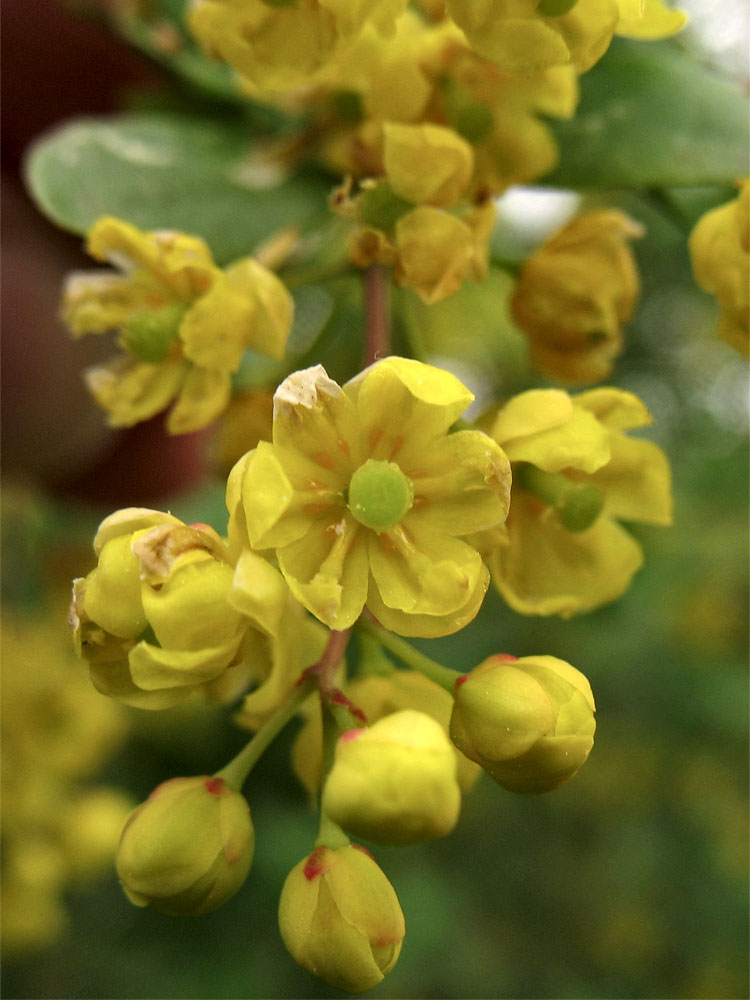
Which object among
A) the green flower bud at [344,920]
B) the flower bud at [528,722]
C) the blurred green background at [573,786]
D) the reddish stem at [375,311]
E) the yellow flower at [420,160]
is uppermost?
the yellow flower at [420,160]

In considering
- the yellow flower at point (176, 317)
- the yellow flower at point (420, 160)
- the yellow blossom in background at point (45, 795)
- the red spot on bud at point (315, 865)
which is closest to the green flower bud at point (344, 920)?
the red spot on bud at point (315, 865)

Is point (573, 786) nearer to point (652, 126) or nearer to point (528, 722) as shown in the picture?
point (652, 126)

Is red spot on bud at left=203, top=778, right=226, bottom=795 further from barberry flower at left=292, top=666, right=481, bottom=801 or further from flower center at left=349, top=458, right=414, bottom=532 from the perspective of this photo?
flower center at left=349, top=458, right=414, bottom=532

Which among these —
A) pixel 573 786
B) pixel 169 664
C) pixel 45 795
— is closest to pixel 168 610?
pixel 169 664

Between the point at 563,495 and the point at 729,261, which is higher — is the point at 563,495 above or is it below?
below

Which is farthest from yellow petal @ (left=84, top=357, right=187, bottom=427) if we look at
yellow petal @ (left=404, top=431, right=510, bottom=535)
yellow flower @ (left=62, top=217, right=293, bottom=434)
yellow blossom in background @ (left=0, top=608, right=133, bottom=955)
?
yellow blossom in background @ (left=0, top=608, right=133, bottom=955)

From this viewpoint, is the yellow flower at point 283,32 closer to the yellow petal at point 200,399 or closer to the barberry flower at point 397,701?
the yellow petal at point 200,399

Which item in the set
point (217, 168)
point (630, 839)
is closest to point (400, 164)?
point (217, 168)
